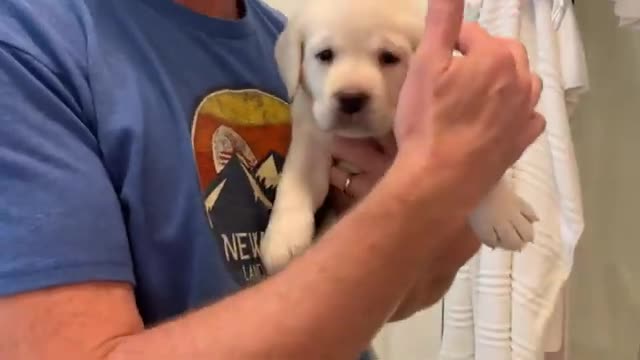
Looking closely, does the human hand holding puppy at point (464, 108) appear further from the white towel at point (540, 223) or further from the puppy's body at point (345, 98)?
the white towel at point (540, 223)

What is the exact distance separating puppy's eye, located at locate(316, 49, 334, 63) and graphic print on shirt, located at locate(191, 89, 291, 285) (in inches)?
2.5

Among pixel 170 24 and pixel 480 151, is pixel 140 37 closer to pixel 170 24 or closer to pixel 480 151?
pixel 170 24

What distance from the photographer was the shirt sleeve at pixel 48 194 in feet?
1.86

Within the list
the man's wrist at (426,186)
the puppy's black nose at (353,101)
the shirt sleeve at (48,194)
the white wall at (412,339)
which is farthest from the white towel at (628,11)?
the shirt sleeve at (48,194)

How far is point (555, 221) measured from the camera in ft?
4.00

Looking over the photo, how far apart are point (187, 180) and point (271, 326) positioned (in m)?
0.16

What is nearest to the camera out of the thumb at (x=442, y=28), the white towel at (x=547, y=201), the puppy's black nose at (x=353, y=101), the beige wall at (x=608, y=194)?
the thumb at (x=442, y=28)

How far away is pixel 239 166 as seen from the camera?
2.50 feet

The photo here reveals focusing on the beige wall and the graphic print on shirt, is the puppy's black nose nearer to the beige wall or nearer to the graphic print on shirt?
the graphic print on shirt

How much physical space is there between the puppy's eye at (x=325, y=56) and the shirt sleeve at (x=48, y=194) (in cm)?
31

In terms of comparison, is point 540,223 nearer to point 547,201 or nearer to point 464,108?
point 547,201

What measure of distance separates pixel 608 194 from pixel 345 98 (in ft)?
2.85

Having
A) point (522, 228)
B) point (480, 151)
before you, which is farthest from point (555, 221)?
point (480, 151)

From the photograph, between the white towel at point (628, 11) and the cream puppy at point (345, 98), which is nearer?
the cream puppy at point (345, 98)
